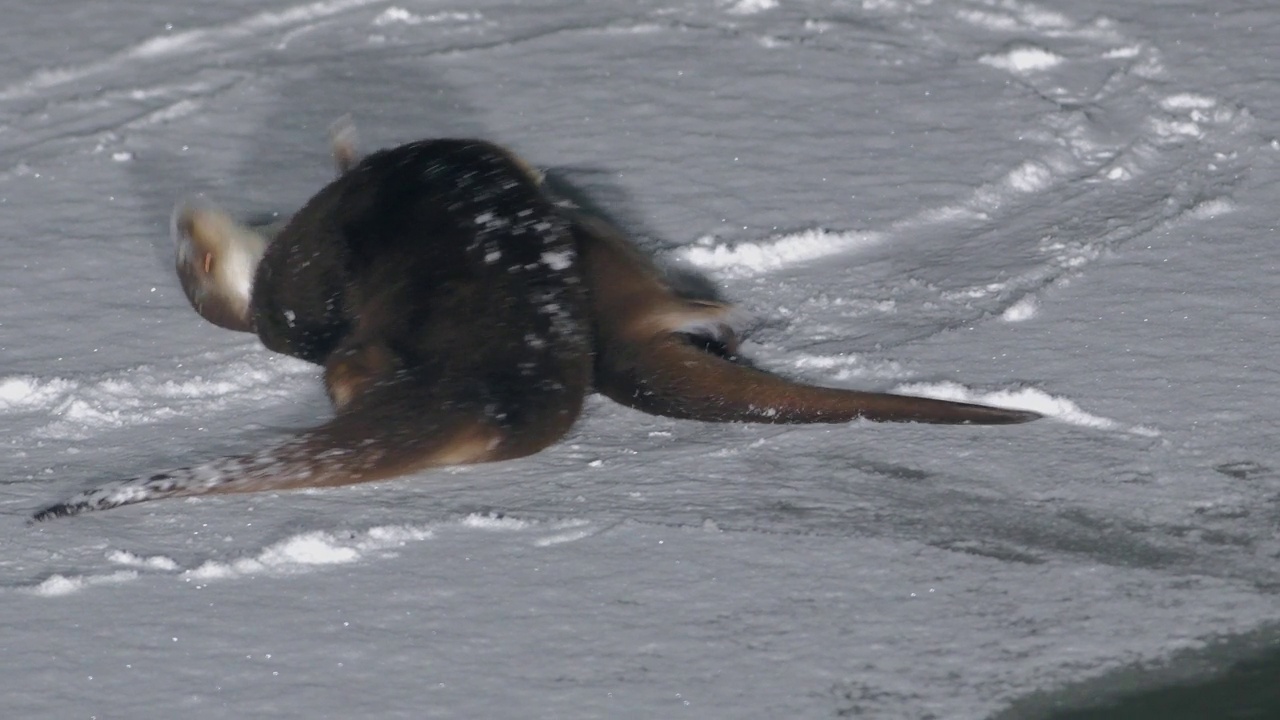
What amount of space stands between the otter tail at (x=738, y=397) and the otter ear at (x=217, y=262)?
0.69 meters

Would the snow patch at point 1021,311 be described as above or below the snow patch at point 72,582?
above

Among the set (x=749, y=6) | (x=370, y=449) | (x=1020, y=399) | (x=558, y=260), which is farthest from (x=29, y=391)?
(x=749, y=6)

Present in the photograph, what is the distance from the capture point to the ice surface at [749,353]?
1.85 metres

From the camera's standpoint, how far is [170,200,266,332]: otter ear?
8.87 feet

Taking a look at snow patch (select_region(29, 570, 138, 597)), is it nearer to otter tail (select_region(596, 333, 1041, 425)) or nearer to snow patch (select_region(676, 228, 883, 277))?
otter tail (select_region(596, 333, 1041, 425))

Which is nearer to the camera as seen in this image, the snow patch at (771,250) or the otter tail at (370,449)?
the otter tail at (370,449)

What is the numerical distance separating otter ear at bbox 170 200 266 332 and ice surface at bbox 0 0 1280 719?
49 mm

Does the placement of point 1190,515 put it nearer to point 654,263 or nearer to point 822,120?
point 654,263

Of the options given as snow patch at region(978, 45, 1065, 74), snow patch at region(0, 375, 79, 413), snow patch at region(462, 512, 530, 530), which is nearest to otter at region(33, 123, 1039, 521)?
snow patch at region(462, 512, 530, 530)

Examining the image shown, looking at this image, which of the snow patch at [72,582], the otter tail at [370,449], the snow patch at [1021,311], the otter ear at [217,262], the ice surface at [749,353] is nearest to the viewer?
the ice surface at [749,353]

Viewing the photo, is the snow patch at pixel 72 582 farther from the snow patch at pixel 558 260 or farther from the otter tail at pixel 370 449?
the snow patch at pixel 558 260

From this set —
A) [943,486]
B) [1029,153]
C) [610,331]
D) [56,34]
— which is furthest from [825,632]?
[56,34]

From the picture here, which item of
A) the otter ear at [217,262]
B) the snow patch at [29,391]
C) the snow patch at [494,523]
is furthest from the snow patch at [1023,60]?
the snow patch at [29,391]

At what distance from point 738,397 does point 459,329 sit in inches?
15.6
